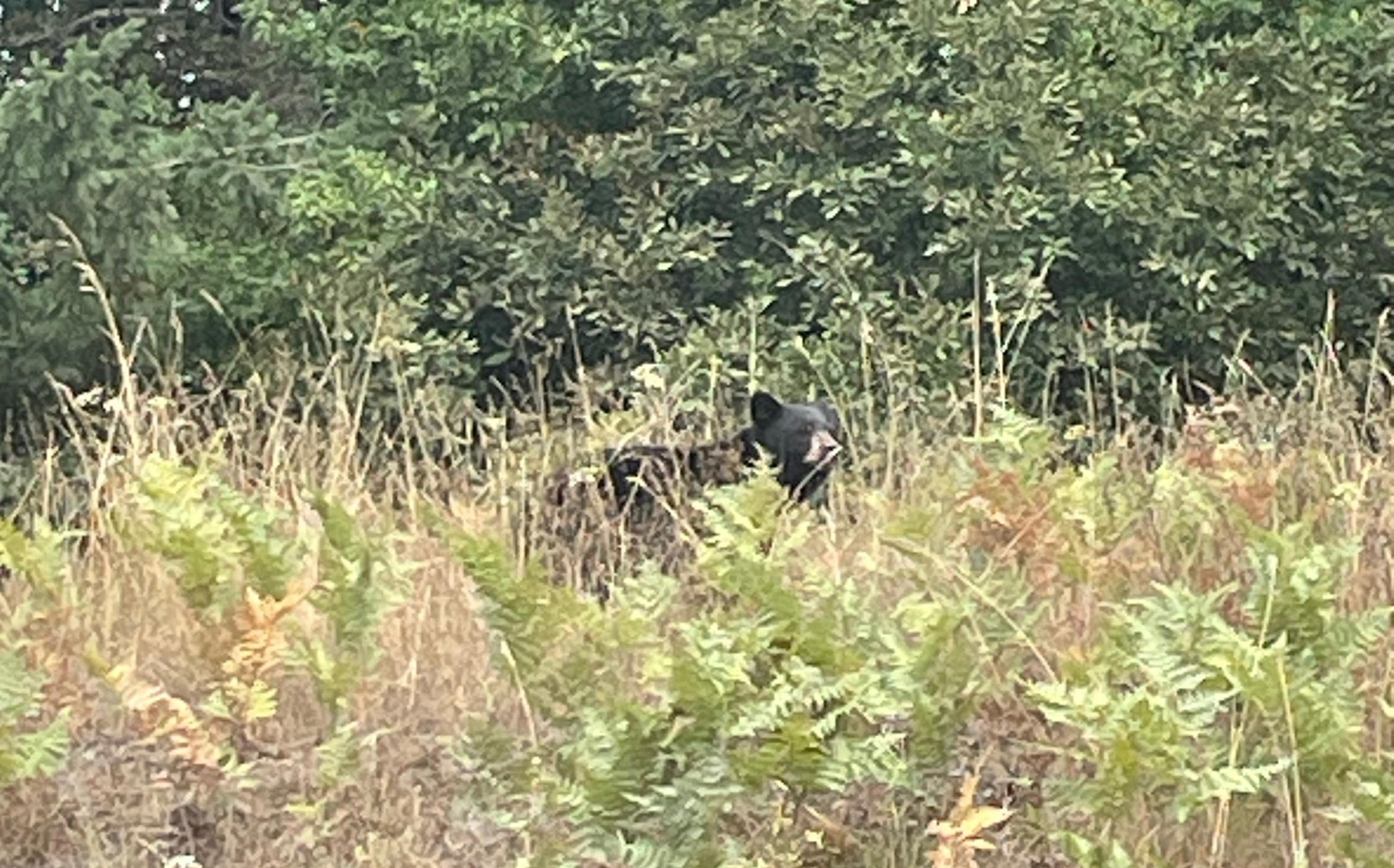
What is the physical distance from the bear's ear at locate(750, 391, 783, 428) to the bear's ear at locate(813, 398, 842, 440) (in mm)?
152

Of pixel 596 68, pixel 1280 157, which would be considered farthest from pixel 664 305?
pixel 1280 157

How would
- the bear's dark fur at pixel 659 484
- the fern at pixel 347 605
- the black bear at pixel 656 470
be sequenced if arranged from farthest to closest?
the black bear at pixel 656 470 < the bear's dark fur at pixel 659 484 < the fern at pixel 347 605

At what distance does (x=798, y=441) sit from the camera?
19.5ft

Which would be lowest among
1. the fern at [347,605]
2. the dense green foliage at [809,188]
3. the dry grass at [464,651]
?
the dense green foliage at [809,188]

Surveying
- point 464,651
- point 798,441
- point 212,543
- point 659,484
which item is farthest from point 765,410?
point 212,543

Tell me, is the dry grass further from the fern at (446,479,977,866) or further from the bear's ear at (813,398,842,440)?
the bear's ear at (813,398,842,440)

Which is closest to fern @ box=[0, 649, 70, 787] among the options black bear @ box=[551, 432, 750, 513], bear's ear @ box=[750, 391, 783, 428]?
black bear @ box=[551, 432, 750, 513]

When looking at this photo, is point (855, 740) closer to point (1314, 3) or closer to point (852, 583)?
point (852, 583)

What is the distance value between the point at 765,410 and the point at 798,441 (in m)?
0.16

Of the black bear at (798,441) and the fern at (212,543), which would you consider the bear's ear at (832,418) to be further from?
the fern at (212,543)

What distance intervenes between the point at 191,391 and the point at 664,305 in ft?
7.74

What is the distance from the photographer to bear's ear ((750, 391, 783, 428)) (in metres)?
5.98

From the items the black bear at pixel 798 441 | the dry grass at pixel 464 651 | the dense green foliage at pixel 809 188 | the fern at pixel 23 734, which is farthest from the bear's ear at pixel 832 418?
the fern at pixel 23 734

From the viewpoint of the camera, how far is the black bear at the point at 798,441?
5.82 meters
